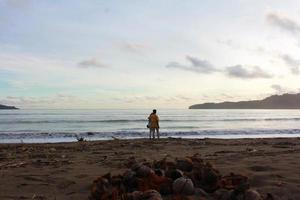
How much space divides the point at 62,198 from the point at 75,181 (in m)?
1.22

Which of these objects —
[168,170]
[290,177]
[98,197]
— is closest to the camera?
[98,197]

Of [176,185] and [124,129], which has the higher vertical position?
[124,129]

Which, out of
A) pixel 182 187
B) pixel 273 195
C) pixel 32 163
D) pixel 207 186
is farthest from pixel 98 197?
pixel 32 163

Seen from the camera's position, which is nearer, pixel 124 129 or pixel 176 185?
pixel 176 185

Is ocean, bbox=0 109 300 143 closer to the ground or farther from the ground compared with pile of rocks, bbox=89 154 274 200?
farther from the ground

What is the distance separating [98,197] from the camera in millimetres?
6309

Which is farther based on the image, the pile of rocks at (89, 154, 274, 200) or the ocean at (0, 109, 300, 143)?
the ocean at (0, 109, 300, 143)

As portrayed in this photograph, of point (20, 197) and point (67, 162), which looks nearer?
point (20, 197)

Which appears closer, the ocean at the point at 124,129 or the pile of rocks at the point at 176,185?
the pile of rocks at the point at 176,185

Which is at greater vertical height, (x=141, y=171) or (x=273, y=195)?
(x=141, y=171)

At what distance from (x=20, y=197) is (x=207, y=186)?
3.05 m

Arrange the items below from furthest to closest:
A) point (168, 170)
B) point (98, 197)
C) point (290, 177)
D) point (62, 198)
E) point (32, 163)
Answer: point (32, 163)
point (290, 177)
point (168, 170)
point (62, 198)
point (98, 197)

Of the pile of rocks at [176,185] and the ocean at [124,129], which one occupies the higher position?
the ocean at [124,129]

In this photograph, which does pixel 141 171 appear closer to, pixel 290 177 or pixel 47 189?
pixel 47 189
